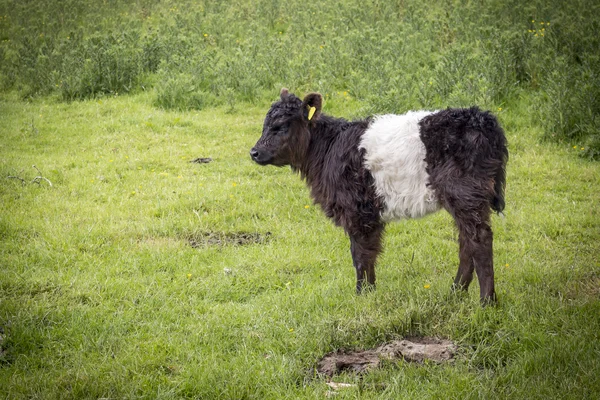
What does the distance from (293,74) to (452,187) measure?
27.3ft

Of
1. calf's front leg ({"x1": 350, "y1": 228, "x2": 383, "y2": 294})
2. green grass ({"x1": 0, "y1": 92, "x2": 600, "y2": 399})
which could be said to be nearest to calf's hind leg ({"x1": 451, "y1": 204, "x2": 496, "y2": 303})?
green grass ({"x1": 0, "y1": 92, "x2": 600, "y2": 399})

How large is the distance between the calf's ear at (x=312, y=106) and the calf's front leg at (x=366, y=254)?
4.24 feet

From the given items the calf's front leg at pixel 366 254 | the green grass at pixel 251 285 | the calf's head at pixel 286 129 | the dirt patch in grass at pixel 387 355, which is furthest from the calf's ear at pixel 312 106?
the dirt patch in grass at pixel 387 355

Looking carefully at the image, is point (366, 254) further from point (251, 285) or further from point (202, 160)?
point (202, 160)

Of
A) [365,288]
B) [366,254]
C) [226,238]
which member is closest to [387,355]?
A: [365,288]

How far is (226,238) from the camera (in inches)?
305

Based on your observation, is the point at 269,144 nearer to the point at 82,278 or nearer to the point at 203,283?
the point at 203,283

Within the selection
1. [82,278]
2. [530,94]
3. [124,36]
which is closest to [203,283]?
[82,278]

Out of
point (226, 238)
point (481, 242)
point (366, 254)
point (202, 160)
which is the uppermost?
point (481, 242)

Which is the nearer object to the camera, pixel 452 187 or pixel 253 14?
pixel 452 187

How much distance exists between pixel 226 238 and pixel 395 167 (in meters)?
→ 2.75

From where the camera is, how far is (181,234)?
25.6 feet

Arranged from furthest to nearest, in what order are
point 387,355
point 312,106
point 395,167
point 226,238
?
1. point 226,238
2. point 312,106
3. point 395,167
4. point 387,355

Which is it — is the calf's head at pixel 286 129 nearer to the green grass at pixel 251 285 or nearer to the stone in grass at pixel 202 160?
the green grass at pixel 251 285
